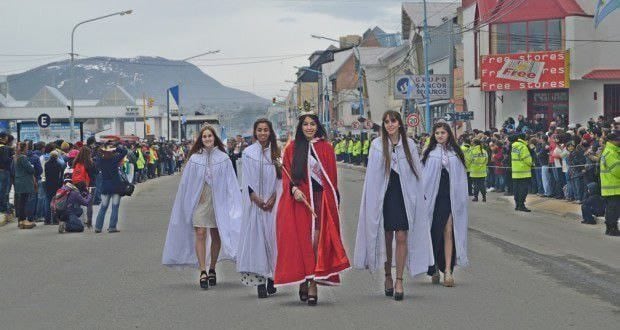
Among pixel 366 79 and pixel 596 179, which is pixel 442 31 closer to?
pixel 366 79

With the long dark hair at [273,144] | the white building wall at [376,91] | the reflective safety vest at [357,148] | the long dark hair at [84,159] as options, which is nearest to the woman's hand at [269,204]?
the long dark hair at [273,144]

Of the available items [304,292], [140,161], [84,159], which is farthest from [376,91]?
[304,292]

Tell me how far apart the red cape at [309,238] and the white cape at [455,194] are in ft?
5.35

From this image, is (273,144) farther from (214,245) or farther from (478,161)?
(478,161)

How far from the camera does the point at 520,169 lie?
2306 cm

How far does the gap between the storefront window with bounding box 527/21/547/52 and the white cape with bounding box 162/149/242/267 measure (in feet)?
129

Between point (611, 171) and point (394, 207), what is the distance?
26.9 ft

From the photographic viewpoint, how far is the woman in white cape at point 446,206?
10930 mm

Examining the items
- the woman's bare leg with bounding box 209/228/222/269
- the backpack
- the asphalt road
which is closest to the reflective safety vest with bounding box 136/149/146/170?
the backpack

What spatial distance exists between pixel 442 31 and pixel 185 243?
57.0 m

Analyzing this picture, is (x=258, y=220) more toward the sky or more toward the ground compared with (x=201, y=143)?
more toward the ground

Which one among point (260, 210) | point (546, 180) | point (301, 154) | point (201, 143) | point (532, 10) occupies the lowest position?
point (546, 180)

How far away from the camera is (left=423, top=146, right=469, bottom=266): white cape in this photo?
10.9 metres

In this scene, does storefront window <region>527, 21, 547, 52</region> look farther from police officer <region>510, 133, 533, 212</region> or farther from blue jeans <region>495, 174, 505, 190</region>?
police officer <region>510, 133, 533, 212</region>
